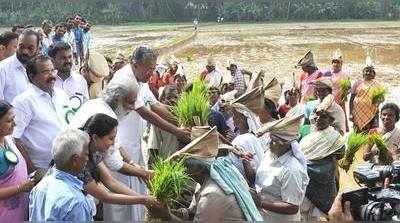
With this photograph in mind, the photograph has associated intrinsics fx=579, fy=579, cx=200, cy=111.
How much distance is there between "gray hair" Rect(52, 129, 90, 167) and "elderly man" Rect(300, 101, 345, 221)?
1.94m

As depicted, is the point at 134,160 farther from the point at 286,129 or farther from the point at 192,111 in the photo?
the point at 286,129

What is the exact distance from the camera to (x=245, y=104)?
4.23 m

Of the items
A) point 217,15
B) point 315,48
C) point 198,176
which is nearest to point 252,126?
point 198,176

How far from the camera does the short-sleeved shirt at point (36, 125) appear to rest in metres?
3.77

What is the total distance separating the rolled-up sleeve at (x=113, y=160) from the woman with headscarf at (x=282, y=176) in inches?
34.7

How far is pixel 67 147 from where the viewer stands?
9.19ft

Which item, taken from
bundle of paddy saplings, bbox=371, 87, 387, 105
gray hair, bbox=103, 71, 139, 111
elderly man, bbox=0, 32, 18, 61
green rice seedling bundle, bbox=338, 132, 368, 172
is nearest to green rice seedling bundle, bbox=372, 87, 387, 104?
bundle of paddy saplings, bbox=371, 87, 387, 105

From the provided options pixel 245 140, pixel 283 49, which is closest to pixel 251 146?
pixel 245 140

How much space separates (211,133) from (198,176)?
26 cm

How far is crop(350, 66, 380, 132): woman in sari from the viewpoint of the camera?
718 cm

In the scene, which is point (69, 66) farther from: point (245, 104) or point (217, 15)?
point (217, 15)

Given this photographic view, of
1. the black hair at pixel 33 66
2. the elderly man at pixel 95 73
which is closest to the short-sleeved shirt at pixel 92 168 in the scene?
the black hair at pixel 33 66

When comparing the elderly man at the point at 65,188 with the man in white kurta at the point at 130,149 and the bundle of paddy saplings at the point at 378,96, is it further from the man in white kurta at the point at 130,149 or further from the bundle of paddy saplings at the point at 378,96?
the bundle of paddy saplings at the point at 378,96

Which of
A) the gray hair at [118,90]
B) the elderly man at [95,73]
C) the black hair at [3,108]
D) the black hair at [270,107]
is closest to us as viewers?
the black hair at [3,108]
